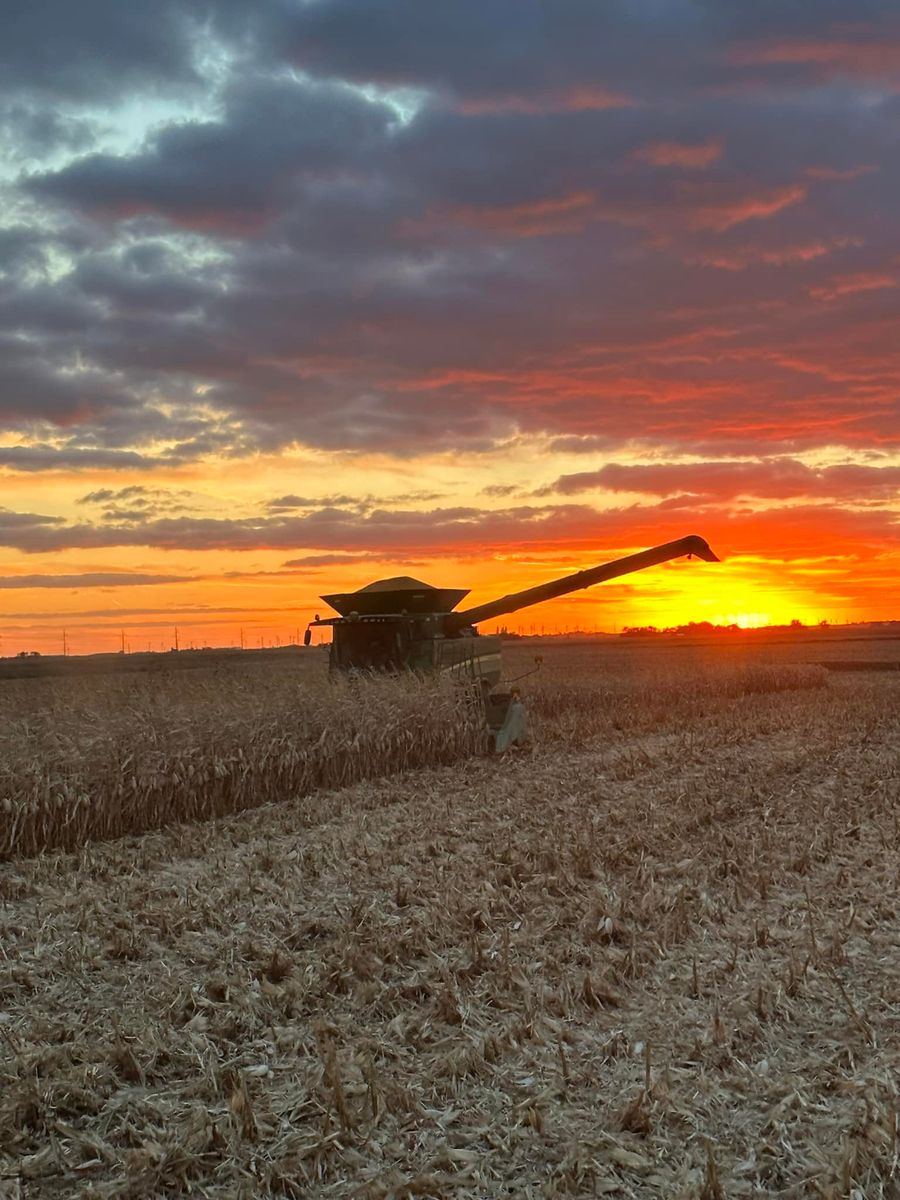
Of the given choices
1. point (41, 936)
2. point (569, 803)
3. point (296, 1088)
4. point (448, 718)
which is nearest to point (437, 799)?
point (569, 803)

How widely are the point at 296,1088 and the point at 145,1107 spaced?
2.20 feet

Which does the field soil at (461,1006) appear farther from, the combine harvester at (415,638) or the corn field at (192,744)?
the combine harvester at (415,638)

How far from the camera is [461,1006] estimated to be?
545cm

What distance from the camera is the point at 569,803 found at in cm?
1110

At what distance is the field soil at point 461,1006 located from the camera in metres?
4.14

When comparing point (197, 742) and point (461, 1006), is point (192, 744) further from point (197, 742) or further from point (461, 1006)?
point (461, 1006)

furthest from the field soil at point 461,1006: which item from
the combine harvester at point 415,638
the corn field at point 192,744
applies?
the combine harvester at point 415,638

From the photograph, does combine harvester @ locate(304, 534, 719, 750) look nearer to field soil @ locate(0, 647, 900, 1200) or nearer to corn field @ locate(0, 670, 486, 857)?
corn field @ locate(0, 670, 486, 857)

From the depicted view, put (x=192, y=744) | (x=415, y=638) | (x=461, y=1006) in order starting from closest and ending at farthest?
(x=461, y=1006) → (x=192, y=744) → (x=415, y=638)

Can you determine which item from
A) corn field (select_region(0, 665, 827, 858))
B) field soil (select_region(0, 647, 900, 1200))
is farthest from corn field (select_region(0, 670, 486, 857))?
field soil (select_region(0, 647, 900, 1200))

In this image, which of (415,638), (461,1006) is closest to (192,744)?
(415,638)

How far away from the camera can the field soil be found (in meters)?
4.14

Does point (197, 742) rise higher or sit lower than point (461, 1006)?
higher

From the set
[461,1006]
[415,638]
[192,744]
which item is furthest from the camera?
[415,638]
